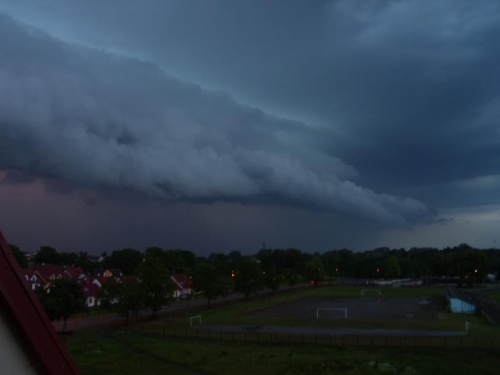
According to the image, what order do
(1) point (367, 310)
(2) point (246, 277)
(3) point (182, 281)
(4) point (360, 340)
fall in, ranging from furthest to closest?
(3) point (182, 281)
(2) point (246, 277)
(1) point (367, 310)
(4) point (360, 340)

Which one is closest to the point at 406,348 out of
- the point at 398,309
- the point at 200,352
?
the point at 200,352

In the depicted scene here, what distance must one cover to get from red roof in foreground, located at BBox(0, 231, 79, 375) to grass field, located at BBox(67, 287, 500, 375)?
26339 millimetres

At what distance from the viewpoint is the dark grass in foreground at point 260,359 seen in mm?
27562

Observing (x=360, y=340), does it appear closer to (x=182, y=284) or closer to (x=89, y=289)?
(x=89, y=289)

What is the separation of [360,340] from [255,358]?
946 cm

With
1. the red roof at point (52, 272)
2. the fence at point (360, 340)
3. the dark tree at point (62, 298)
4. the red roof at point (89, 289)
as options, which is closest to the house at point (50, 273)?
the red roof at point (52, 272)

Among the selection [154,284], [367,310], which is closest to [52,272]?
[154,284]

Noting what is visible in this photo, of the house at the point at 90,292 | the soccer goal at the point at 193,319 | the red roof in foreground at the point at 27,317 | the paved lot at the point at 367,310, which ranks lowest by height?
the paved lot at the point at 367,310

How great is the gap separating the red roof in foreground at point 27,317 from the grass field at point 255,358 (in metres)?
26.3

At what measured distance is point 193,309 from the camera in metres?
60.9

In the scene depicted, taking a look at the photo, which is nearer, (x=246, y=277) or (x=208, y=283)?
(x=208, y=283)

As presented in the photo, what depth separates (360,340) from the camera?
1422 inches

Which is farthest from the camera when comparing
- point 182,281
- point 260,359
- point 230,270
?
point 230,270

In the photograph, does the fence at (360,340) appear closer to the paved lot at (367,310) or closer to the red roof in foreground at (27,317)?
the paved lot at (367,310)
